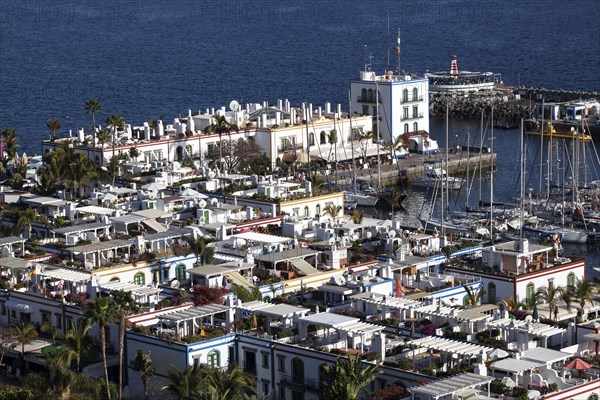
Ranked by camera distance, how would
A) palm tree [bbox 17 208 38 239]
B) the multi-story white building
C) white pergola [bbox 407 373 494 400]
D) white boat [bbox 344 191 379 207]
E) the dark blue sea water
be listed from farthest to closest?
1. the dark blue sea water
2. the multi-story white building
3. white boat [bbox 344 191 379 207]
4. palm tree [bbox 17 208 38 239]
5. white pergola [bbox 407 373 494 400]

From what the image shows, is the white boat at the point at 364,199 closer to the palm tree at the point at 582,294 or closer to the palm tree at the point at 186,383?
the palm tree at the point at 582,294

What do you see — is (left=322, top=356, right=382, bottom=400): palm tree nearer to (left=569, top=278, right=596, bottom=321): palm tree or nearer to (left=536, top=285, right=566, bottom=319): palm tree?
(left=536, top=285, right=566, bottom=319): palm tree

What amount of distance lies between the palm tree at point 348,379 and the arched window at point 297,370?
2.16 m

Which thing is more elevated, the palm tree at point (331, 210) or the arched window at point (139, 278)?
the palm tree at point (331, 210)

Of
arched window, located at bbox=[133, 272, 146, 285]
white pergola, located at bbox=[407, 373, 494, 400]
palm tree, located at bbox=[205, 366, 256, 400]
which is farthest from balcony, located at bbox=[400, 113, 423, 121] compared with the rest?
white pergola, located at bbox=[407, 373, 494, 400]

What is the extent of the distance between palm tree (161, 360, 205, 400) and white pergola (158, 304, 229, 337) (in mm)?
3079

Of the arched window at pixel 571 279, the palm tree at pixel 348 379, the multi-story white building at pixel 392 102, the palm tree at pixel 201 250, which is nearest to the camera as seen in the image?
the palm tree at pixel 348 379

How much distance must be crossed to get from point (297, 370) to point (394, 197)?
2852 cm

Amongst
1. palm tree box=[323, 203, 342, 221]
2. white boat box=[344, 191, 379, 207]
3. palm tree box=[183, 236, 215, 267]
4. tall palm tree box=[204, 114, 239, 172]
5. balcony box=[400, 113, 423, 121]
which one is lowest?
white boat box=[344, 191, 379, 207]

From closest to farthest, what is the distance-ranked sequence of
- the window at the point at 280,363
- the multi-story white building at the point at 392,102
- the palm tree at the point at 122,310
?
the palm tree at the point at 122,310, the window at the point at 280,363, the multi-story white building at the point at 392,102

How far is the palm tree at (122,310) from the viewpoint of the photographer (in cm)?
4309

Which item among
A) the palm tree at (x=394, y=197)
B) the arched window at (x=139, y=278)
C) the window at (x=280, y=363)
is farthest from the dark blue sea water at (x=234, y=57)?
the window at (x=280, y=363)

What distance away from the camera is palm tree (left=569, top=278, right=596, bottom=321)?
47.2 metres

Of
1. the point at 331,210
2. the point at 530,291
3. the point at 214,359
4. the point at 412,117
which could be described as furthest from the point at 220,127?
the point at 214,359
